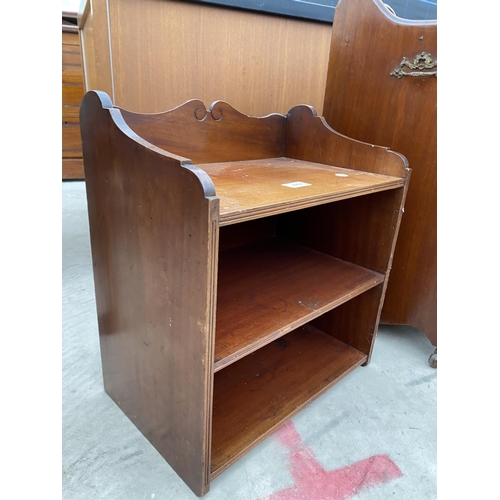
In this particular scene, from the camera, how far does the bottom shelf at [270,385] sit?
1.10m

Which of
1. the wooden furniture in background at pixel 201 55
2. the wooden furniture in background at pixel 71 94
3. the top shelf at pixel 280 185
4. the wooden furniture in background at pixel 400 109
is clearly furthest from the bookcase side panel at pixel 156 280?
the wooden furniture in background at pixel 71 94

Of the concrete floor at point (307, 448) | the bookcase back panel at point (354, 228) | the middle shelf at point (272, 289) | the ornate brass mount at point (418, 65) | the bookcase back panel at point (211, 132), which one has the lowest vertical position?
the concrete floor at point (307, 448)

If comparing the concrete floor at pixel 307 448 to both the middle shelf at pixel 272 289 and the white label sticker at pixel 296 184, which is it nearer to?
the middle shelf at pixel 272 289

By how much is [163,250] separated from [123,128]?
29 cm

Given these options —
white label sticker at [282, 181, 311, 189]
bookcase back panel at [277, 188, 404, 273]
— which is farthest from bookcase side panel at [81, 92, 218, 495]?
bookcase back panel at [277, 188, 404, 273]

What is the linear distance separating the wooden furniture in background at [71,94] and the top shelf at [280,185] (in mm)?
3330

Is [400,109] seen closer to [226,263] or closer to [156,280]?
[226,263]

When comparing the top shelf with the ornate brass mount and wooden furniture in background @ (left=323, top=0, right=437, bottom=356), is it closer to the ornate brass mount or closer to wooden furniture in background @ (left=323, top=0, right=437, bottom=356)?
wooden furniture in background @ (left=323, top=0, right=437, bottom=356)

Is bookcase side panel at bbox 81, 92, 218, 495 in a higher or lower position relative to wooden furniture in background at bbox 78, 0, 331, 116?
lower

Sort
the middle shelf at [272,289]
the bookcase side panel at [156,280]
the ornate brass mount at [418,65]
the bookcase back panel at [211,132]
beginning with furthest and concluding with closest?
the ornate brass mount at [418,65]
the bookcase back panel at [211,132]
the middle shelf at [272,289]
the bookcase side panel at [156,280]

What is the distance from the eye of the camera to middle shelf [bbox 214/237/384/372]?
3.19 ft

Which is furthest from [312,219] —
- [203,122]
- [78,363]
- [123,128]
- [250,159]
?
[78,363]

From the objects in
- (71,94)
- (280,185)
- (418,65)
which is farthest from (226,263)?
(71,94)

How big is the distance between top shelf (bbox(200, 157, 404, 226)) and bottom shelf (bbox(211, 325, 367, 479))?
0.68 metres
